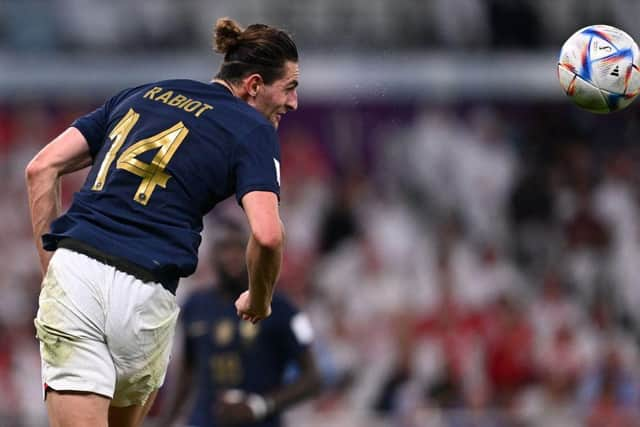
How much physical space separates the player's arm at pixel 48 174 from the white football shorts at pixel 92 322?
27 centimetres

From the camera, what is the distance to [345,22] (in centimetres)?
1438

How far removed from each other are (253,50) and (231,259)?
2.92 m

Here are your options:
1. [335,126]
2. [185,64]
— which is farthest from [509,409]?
[185,64]

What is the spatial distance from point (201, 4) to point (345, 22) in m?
1.59

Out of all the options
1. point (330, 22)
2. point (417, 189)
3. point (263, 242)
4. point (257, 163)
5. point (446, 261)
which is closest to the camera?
point (263, 242)

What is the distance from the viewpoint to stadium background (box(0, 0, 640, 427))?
38.4ft

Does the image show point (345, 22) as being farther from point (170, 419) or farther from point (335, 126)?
point (170, 419)

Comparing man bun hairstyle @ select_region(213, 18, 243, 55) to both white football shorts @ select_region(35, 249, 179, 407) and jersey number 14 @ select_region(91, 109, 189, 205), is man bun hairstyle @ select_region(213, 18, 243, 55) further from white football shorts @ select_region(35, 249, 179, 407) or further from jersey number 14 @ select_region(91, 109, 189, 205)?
white football shorts @ select_region(35, 249, 179, 407)

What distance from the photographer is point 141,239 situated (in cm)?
460

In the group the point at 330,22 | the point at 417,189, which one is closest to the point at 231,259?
the point at 417,189

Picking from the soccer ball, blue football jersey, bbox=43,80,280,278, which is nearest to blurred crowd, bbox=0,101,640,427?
the soccer ball

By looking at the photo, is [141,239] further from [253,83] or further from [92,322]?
[253,83]

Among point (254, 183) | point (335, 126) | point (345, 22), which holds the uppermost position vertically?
point (254, 183)

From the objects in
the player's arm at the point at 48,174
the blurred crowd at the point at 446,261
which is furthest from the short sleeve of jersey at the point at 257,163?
the blurred crowd at the point at 446,261
